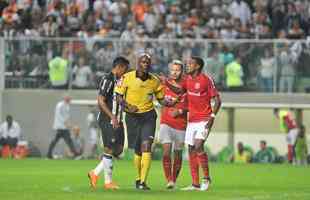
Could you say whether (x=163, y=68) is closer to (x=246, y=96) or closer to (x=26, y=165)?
(x=246, y=96)

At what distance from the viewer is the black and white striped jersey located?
67.2 feet

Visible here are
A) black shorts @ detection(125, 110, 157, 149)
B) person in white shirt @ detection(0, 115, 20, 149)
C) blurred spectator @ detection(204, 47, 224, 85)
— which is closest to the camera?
black shorts @ detection(125, 110, 157, 149)

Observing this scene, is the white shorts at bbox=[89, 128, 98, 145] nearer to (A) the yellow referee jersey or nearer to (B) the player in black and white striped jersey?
(B) the player in black and white striped jersey

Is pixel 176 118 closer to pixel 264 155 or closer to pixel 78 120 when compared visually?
pixel 264 155

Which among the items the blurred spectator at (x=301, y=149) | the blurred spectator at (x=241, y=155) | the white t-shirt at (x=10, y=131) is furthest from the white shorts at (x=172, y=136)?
the white t-shirt at (x=10, y=131)

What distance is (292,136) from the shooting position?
35438mm

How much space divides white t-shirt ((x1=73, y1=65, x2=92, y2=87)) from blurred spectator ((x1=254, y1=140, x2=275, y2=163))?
5.91 metres

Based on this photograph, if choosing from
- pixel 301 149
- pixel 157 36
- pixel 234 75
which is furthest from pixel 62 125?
pixel 301 149

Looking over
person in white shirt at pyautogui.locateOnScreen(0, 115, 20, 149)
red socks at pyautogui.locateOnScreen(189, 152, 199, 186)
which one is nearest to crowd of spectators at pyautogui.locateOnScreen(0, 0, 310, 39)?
person in white shirt at pyautogui.locateOnScreen(0, 115, 20, 149)

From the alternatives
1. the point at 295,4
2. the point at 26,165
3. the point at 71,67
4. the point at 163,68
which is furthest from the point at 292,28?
the point at 26,165

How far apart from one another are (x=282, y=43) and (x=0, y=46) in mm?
9094

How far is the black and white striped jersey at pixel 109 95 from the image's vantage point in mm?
20469

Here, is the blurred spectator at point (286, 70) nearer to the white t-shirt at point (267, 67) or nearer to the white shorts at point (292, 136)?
the white t-shirt at point (267, 67)

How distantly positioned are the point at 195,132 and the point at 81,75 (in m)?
17.3
